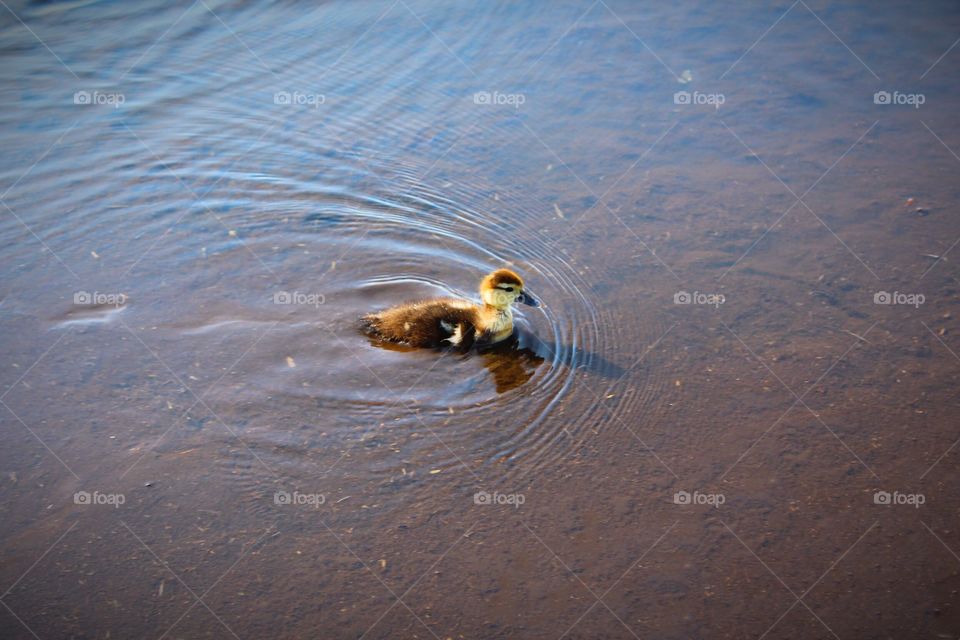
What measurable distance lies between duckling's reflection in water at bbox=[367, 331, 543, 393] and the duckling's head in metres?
0.28

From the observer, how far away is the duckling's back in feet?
18.0

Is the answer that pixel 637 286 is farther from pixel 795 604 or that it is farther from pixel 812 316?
pixel 795 604

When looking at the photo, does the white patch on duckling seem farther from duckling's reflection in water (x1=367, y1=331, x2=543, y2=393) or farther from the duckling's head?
the duckling's head

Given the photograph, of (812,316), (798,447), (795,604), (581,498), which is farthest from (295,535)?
(812,316)

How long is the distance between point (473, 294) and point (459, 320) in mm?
516

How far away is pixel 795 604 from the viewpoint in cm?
397

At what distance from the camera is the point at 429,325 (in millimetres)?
5512

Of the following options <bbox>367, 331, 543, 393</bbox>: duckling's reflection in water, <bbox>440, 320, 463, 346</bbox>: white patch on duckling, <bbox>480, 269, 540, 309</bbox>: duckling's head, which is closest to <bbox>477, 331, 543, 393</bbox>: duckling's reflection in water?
<bbox>367, 331, 543, 393</bbox>: duckling's reflection in water

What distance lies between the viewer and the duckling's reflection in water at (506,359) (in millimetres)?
5336

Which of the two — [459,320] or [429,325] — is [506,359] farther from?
[429,325]

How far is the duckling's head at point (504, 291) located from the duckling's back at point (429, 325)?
152mm

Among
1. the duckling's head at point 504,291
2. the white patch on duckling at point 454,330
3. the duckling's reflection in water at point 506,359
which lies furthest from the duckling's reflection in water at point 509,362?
the duckling's head at point 504,291

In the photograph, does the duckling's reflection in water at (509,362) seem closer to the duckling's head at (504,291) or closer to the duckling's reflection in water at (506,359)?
the duckling's reflection in water at (506,359)

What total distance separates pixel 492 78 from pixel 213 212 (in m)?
3.10
